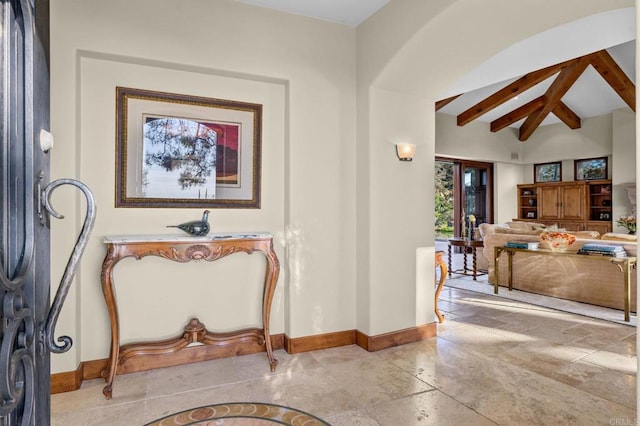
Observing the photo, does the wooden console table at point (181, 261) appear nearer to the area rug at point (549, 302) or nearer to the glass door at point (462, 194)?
the area rug at point (549, 302)

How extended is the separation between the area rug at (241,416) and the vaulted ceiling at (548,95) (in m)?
6.98

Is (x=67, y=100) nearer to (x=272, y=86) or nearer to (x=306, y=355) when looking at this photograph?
(x=272, y=86)

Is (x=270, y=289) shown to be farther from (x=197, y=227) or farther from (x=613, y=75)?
(x=613, y=75)

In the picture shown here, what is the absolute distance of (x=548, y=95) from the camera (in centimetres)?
852

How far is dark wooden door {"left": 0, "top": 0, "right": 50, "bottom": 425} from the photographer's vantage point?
588 millimetres

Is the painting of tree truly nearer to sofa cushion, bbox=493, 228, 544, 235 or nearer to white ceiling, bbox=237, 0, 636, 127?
white ceiling, bbox=237, 0, 636, 127

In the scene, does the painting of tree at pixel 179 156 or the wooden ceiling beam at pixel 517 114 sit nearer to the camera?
the painting of tree at pixel 179 156

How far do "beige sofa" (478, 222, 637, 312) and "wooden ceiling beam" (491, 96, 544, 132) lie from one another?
13.6 feet

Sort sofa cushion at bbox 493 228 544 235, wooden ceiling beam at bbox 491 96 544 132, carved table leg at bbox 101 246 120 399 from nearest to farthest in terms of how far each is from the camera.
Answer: carved table leg at bbox 101 246 120 399 → sofa cushion at bbox 493 228 544 235 → wooden ceiling beam at bbox 491 96 544 132

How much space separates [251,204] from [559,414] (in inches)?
105

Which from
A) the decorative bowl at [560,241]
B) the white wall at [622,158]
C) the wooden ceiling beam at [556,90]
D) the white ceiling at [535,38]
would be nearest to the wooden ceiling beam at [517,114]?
the wooden ceiling beam at [556,90]

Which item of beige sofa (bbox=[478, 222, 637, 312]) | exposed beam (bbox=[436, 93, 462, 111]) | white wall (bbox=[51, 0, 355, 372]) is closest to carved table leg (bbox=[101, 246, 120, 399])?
white wall (bbox=[51, 0, 355, 372])

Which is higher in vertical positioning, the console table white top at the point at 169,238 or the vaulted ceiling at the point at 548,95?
the vaulted ceiling at the point at 548,95

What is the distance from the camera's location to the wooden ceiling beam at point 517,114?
29.4 feet
